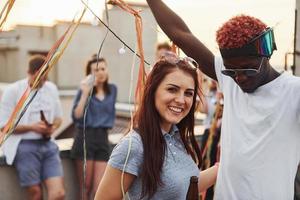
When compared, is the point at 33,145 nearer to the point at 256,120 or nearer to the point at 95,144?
the point at 95,144

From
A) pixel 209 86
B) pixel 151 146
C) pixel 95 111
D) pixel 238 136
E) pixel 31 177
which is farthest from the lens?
pixel 209 86

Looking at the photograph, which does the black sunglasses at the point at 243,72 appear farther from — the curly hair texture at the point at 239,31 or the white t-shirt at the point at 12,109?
the white t-shirt at the point at 12,109

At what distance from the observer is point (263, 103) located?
2064 millimetres

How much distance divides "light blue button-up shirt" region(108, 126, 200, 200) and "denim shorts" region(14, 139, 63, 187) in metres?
2.30

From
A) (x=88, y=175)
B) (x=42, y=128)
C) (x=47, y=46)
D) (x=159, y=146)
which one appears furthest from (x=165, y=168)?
(x=47, y=46)

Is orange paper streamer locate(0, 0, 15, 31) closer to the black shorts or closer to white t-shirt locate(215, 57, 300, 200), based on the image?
white t-shirt locate(215, 57, 300, 200)

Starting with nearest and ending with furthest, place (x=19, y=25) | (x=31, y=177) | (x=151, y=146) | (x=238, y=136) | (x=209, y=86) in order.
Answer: (x=151, y=146), (x=238, y=136), (x=31, y=177), (x=209, y=86), (x=19, y=25)

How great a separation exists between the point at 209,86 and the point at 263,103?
414cm

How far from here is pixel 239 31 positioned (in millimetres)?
2082

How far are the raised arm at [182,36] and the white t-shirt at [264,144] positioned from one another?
0.32m

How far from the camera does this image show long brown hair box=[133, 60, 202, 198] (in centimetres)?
194

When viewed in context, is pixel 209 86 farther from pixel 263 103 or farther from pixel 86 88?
pixel 263 103

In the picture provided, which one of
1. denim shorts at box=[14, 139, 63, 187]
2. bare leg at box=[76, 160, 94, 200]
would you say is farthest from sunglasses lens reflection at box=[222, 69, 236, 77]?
bare leg at box=[76, 160, 94, 200]

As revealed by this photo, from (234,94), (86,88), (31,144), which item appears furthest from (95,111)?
(234,94)
